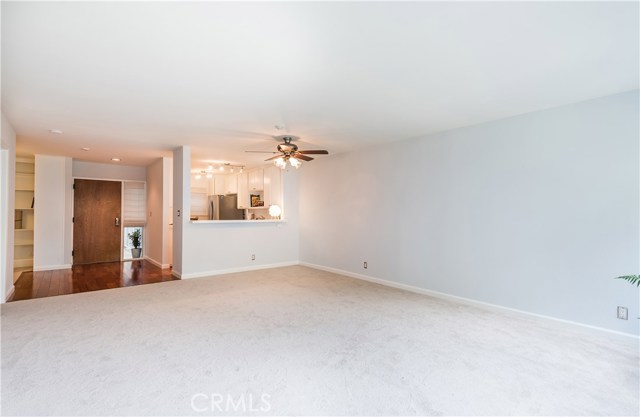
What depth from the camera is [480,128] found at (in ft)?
13.0

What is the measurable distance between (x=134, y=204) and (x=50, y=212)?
164 centimetres

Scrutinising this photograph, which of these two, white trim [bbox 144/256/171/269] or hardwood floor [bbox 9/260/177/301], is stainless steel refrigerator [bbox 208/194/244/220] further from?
hardwood floor [bbox 9/260/177/301]

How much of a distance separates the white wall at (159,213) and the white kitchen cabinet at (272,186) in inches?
81.6

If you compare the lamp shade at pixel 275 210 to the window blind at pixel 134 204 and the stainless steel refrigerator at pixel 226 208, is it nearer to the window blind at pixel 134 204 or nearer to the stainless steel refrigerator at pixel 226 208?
the stainless steel refrigerator at pixel 226 208

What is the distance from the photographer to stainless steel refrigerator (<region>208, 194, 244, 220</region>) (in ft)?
25.8

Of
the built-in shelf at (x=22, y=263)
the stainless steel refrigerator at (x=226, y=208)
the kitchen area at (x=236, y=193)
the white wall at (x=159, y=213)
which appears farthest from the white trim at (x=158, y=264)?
the built-in shelf at (x=22, y=263)

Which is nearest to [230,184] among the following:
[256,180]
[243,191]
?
[243,191]

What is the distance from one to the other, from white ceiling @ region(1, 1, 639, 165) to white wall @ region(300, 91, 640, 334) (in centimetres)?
34

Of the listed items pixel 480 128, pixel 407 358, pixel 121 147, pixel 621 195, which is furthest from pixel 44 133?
pixel 621 195

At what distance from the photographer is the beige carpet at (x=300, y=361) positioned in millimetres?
1923

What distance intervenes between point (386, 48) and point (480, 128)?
241 centimetres

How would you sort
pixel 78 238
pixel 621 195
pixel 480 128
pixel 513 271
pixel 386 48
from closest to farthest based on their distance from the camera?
pixel 386 48
pixel 621 195
pixel 513 271
pixel 480 128
pixel 78 238

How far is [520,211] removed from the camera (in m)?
3.61

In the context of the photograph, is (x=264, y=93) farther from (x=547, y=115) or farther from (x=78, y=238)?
(x=78, y=238)
